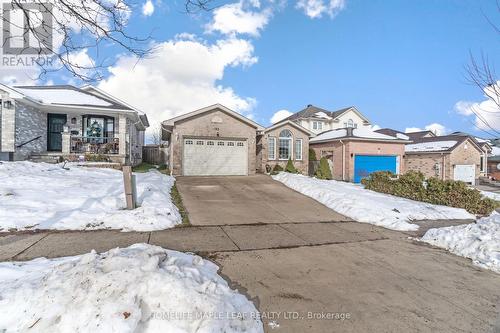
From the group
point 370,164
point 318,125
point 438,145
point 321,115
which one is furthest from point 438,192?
point 321,115

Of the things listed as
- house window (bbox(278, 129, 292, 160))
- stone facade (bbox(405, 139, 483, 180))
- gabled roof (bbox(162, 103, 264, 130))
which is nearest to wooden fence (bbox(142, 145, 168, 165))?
gabled roof (bbox(162, 103, 264, 130))

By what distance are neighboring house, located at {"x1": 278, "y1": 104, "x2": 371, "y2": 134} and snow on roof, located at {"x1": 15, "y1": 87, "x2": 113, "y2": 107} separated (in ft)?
75.3

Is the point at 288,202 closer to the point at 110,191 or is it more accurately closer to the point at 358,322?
the point at 110,191

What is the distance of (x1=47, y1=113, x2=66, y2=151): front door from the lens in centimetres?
1530

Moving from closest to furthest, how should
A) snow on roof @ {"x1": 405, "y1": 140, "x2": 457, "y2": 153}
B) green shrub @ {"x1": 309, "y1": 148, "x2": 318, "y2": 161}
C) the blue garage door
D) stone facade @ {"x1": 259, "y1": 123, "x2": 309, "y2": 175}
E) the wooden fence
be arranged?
stone facade @ {"x1": 259, "y1": 123, "x2": 309, "y2": 175}
the blue garage door
green shrub @ {"x1": 309, "y1": 148, "x2": 318, "y2": 161}
snow on roof @ {"x1": 405, "y1": 140, "x2": 457, "y2": 153}
the wooden fence

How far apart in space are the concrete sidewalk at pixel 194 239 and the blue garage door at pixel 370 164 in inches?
593

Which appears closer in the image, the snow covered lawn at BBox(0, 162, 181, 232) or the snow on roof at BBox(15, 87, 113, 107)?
the snow covered lawn at BBox(0, 162, 181, 232)

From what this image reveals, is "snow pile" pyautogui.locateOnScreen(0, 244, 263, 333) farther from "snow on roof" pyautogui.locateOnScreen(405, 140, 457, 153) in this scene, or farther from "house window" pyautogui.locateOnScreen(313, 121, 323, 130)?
"house window" pyautogui.locateOnScreen(313, 121, 323, 130)

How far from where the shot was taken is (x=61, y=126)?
15.5m

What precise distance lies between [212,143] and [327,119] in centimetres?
2295

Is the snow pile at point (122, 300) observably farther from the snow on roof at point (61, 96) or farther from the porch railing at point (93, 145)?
the snow on roof at point (61, 96)

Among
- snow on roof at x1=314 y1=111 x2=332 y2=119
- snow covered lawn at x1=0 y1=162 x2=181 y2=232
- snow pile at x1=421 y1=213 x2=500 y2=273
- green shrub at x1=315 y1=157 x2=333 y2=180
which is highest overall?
snow on roof at x1=314 y1=111 x2=332 y2=119

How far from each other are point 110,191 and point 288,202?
6.13 m

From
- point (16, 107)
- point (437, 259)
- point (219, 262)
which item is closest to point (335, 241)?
point (437, 259)
